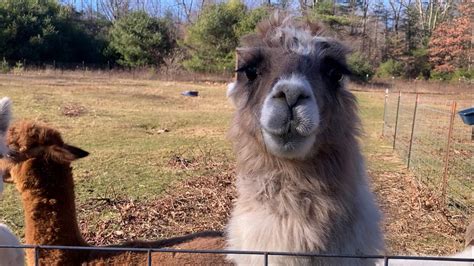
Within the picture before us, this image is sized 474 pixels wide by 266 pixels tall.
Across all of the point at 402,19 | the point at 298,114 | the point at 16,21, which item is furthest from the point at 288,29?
the point at 402,19

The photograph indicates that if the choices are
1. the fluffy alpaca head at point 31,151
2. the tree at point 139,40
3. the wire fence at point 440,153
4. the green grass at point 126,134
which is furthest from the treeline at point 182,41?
the fluffy alpaca head at point 31,151

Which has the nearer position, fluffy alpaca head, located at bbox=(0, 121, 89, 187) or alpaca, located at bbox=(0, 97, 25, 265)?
alpaca, located at bbox=(0, 97, 25, 265)

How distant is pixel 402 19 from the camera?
2019 inches

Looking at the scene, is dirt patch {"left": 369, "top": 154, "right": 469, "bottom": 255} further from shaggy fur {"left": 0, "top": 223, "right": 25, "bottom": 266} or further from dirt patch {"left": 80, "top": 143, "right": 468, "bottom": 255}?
shaggy fur {"left": 0, "top": 223, "right": 25, "bottom": 266}

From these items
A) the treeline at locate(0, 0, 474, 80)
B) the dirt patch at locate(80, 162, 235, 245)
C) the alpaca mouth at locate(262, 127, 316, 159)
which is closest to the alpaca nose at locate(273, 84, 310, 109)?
the alpaca mouth at locate(262, 127, 316, 159)

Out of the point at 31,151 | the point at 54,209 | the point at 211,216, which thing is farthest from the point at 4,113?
the point at 211,216

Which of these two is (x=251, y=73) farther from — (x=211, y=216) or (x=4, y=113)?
(x=211, y=216)

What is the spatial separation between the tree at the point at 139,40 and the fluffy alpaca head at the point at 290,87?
4017cm

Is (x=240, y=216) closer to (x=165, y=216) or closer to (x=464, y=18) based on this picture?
(x=165, y=216)

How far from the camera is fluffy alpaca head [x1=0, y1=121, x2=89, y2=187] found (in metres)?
3.85

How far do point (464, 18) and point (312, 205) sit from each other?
42637 mm

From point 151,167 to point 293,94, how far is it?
7.21 metres

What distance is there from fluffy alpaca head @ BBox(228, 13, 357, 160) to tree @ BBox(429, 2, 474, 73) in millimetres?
40688

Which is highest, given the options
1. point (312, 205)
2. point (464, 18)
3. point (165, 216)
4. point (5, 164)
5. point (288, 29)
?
point (464, 18)
